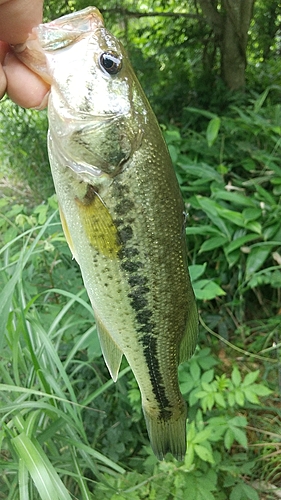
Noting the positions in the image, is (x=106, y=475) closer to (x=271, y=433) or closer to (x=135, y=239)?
(x=271, y=433)

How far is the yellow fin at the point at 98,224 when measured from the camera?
0.94 meters

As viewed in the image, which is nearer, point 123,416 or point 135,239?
point 135,239

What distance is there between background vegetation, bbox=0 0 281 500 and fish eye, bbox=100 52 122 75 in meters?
0.74

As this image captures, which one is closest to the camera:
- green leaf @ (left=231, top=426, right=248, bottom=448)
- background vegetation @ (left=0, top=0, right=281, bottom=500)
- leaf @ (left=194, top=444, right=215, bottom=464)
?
background vegetation @ (left=0, top=0, right=281, bottom=500)

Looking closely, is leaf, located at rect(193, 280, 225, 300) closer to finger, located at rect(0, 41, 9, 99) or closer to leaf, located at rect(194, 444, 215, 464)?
leaf, located at rect(194, 444, 215, 464)

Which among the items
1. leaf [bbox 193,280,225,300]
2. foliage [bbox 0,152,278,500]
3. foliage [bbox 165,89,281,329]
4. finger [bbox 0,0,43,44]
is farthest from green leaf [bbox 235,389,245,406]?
finger [bbox 0,0,43,44]

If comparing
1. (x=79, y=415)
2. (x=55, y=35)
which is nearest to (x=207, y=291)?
(x=79, y=415)

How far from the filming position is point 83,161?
3.08 ft

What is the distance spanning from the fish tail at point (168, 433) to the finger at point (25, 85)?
91 cm

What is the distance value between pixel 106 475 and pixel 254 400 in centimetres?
66

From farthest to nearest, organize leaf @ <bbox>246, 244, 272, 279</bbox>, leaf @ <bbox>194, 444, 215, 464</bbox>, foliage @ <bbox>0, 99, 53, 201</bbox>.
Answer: foliage @ <bbox>0, 99, 53, 201</bbox> < leaf @ <bbox>246, 244, 272, 279</bbox> < leaf @ <bbox>194, 444, 215, 464</bbox>

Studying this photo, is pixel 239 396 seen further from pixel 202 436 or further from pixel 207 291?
pixel 207 291

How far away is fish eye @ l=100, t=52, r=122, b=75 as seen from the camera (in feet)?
3.09

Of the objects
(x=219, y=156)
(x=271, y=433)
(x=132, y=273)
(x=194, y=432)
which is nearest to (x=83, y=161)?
(x=132, y=273)
